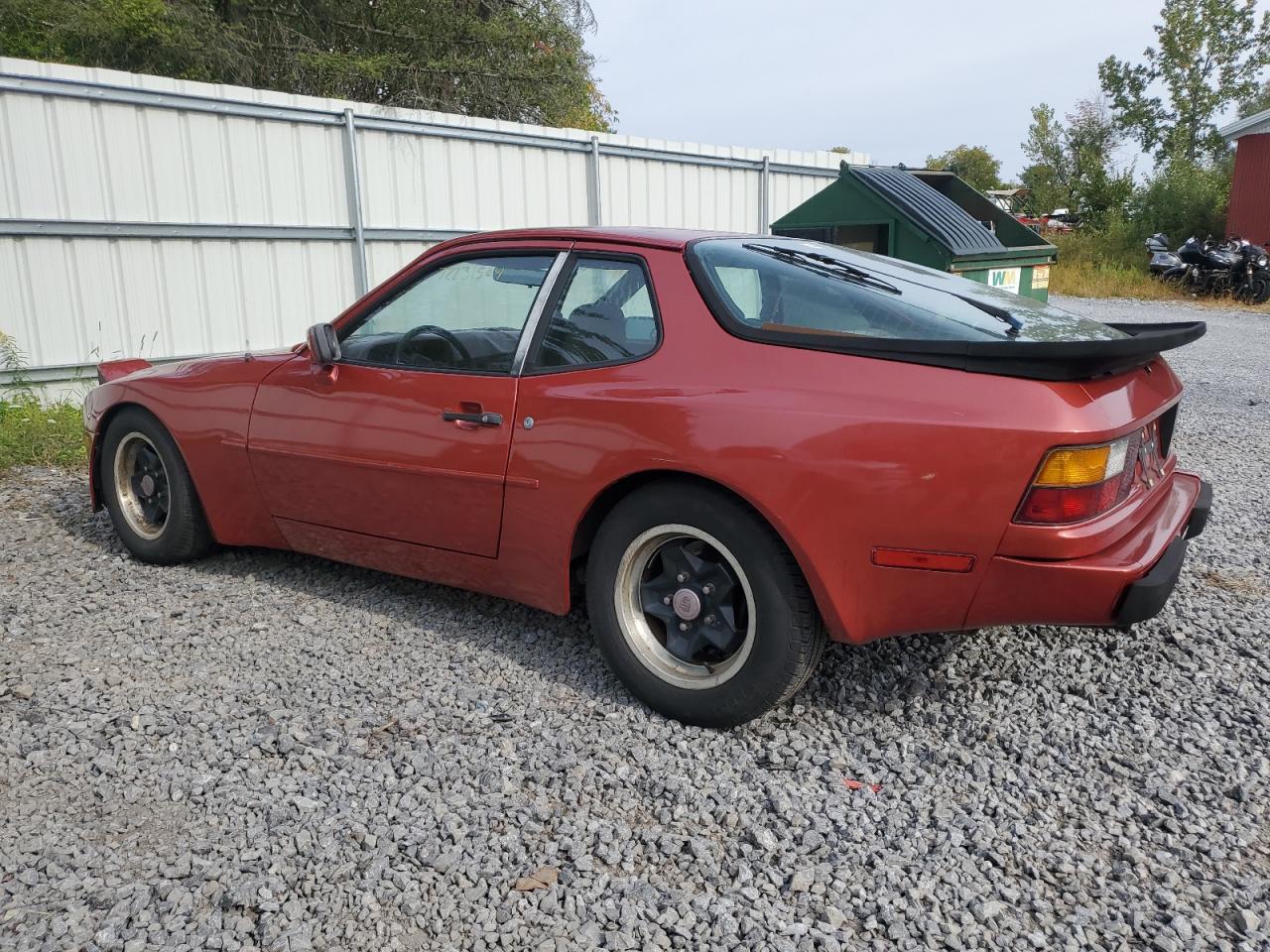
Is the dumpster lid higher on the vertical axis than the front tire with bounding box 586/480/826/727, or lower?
higher

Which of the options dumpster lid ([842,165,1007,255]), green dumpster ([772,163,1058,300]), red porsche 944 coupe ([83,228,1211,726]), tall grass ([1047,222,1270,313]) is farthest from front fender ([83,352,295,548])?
tall grass ([1047,222,1270,313])

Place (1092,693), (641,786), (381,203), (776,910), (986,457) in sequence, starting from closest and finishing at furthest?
(776,910) → (986,457) → (641,786) → (1092,693) → (381,203)

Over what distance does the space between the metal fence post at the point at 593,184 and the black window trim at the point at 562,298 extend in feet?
24.1

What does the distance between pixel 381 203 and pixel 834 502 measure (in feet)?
24.6

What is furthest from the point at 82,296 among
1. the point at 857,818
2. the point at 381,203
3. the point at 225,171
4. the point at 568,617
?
the point at 857,818

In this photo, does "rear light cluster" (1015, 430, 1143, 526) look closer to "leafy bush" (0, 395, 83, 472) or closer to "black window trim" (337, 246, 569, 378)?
"black window trim" (337, 246, 569, 378)

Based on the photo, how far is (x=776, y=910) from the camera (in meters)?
2.26

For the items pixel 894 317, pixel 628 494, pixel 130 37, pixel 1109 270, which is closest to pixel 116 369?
pixel 628 494

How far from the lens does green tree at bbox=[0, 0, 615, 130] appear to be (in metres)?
17.7

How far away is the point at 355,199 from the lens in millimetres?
8945

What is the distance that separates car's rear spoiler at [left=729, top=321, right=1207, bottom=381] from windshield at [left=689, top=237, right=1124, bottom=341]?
0.26ft

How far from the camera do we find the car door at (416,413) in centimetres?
341

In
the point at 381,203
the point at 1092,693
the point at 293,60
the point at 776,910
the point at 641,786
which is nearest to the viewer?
the point at 776,910

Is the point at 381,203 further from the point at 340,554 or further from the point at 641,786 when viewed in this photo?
the point at 641,786
